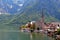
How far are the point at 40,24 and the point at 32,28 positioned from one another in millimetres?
5176

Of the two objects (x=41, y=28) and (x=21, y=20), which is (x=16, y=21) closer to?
(x=21, y=20)

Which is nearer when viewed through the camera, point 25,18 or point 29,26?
point 29,26

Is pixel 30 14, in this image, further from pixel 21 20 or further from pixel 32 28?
pixel 32 28

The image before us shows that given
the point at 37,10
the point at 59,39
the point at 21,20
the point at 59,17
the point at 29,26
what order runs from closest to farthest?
the point at 59,39 < the point at 29,26 < the point at 21,20 < the point at 59,17 < the point at 37,10

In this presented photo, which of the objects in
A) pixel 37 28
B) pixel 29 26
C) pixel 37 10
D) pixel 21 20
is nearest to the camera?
pixel 37 28

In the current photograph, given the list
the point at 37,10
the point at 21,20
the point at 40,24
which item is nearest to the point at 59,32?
the point at 40,24

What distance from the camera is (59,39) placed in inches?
1497

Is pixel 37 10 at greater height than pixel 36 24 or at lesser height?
greater

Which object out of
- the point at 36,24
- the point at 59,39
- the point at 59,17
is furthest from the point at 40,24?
the point at 59,17

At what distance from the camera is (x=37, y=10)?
7746 inches

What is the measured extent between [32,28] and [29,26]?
13.8ft

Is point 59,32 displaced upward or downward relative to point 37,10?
downward

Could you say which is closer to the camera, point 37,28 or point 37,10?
point 37,28

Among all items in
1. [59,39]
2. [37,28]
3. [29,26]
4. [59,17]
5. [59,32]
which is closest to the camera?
[59,39]
